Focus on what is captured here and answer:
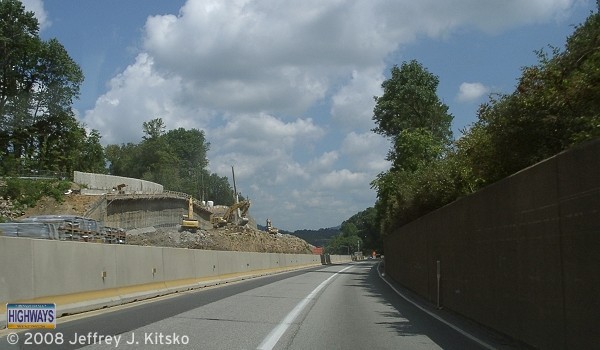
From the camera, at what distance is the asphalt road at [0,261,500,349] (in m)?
10.4

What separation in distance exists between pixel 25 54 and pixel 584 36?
90.7 meters

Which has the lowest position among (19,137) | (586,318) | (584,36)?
(586,318)

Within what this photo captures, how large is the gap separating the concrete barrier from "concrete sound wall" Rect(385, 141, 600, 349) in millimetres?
8856

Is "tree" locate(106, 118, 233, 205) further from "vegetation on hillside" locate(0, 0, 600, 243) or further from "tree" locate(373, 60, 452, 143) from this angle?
"tree" locate(373, 60, 452, 143)

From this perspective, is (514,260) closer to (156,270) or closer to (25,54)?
(156,270)

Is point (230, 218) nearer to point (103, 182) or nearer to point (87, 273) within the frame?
point (103, 182)

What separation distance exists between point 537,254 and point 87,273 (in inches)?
395

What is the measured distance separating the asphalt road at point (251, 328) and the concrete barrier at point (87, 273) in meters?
0.60

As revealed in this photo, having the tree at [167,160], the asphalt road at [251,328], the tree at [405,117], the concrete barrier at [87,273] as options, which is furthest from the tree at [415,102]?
the tree at [167,160]

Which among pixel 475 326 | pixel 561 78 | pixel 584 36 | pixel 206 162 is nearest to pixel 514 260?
pixel 475 326

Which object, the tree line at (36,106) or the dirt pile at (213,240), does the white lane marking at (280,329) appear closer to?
the dirt pile at (213,240)

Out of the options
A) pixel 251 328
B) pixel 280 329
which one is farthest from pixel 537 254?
pixel 251 328

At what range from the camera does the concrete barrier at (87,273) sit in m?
11.8

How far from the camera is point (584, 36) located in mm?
14508
